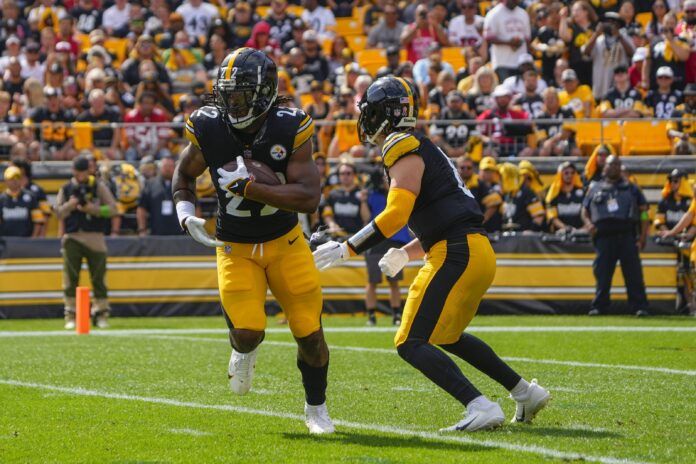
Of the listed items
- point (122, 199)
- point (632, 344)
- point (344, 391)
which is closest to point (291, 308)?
point (344, 391)

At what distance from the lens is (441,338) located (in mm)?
6457

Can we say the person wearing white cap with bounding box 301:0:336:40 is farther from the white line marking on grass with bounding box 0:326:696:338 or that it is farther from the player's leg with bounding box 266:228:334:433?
the player's leg with bounding box 266:228:334:433

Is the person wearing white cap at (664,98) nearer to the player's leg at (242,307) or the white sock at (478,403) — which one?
the white sock at (478,403)

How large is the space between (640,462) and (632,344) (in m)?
6.04

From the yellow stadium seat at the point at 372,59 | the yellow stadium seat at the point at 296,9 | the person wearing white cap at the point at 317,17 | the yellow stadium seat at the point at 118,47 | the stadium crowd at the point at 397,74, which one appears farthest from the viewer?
the yellow stadium seat at the point at 296,9

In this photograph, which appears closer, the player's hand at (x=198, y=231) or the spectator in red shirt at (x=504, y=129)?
the player's hand at (x=198, y=231)

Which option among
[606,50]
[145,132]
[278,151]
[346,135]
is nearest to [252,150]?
[278,151]

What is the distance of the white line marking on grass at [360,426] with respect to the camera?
565cm

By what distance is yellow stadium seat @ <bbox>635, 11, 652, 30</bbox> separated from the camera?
19.0 meters

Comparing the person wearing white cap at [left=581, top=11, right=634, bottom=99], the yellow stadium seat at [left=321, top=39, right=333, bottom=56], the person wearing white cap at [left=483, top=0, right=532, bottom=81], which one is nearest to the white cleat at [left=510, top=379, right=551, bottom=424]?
the person wearing white cap at [left=581, top=11, right=634, bottom=99]

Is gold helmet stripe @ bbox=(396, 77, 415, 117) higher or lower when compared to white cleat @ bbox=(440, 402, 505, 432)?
higher

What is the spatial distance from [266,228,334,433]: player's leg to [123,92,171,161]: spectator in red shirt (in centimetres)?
1106

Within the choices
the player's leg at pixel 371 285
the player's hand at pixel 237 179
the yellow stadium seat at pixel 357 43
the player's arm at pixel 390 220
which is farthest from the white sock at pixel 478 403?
the yellow stadium seat at pixel 357 43

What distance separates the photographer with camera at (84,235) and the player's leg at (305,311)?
8088 millimetres
